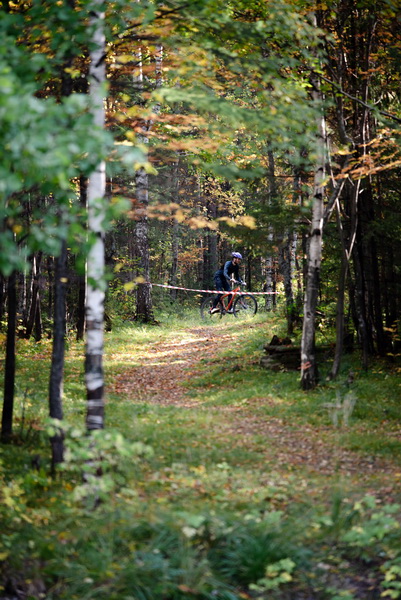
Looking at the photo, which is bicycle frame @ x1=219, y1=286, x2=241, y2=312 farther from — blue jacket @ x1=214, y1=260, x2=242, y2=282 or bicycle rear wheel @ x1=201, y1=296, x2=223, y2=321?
blue jacket @ x1=214, y1=260, x2=242, y2=282

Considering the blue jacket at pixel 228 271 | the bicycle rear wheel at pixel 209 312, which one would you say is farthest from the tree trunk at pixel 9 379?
the bicycle rear wheel at pixel 209 312

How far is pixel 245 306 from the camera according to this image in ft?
69.4

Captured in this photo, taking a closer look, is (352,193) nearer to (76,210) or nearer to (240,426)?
(240,426)

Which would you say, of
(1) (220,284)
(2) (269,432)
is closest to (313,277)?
(2) (269,432)

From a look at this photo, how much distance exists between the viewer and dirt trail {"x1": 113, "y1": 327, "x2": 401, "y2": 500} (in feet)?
22.5

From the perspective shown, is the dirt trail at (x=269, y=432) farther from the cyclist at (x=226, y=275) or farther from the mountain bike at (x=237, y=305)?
the mountain bike at (x=237, y=305)

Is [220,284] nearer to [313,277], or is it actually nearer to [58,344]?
[313,277]

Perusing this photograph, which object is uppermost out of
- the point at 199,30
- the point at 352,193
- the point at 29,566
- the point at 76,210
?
the point at 199,30

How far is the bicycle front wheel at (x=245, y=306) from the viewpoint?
2109 cm

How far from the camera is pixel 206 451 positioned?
7.16 m

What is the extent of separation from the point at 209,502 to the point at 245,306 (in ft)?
51.8

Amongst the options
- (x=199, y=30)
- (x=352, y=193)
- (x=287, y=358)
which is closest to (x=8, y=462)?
(x=199, y=30)

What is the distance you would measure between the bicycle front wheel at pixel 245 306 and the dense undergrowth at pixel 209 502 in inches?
438

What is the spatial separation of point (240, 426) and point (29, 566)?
4.46 meters
